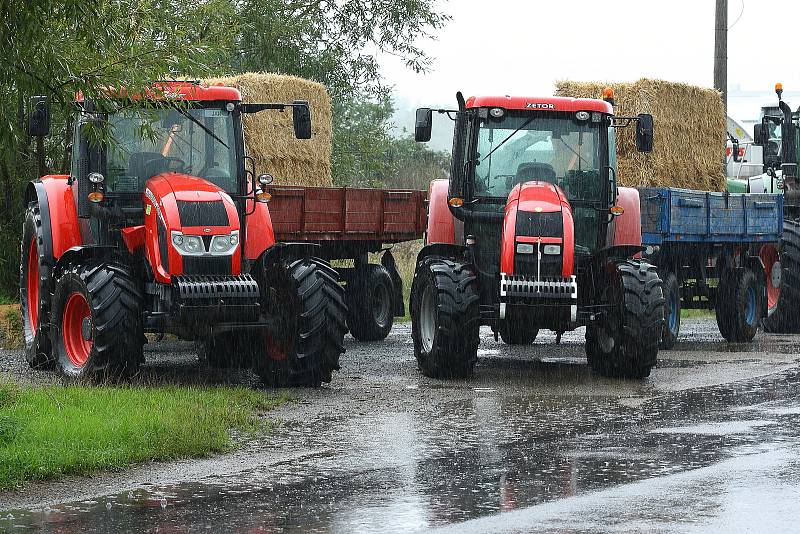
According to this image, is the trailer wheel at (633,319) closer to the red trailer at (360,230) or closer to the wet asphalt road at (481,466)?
the wet asphalt road at (481,466)

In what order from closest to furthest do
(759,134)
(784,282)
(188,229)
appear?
1. (188,229)
2. (784,282)
3. (759,134)

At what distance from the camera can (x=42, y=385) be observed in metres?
13.0

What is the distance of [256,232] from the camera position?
13703mm

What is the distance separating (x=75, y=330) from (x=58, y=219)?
46.5 inches

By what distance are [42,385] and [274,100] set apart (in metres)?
6.81

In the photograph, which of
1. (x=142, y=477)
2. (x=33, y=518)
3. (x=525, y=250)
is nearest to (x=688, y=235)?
(x=525, y=250)

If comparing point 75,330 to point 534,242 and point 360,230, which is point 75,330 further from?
point 360,230

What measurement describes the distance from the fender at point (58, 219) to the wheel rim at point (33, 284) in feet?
4.07

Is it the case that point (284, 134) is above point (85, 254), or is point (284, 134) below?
above

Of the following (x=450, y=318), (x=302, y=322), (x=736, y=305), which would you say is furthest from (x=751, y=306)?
(x=302, y=322)

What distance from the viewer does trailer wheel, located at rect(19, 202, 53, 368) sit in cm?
1409

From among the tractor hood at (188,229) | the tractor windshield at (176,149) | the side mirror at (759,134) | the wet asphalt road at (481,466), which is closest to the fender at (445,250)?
the wet asphalt road at (481,466)

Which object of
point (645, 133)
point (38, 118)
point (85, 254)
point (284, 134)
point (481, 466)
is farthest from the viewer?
point (284, 134)

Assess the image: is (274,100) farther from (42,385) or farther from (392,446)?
(392,446)
